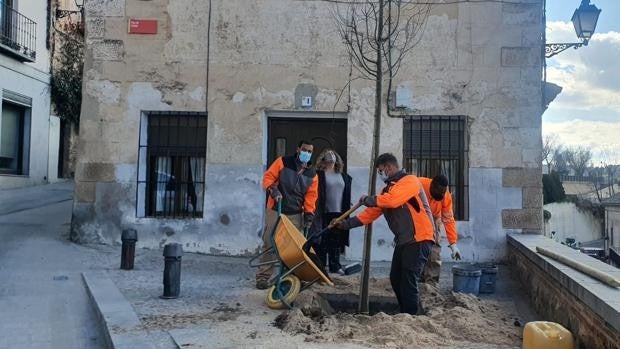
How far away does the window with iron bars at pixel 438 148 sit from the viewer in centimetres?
905

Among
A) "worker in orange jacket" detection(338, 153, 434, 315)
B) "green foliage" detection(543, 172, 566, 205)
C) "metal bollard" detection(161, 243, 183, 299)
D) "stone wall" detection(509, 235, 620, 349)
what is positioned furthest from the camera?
"green foliage" detection(543, 172, 566, 205)

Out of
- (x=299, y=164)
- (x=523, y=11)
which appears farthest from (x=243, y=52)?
(x=523, y=11)

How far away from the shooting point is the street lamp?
10.5m

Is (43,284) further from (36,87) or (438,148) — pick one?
(36,87)

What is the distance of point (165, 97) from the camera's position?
9086 millimetres

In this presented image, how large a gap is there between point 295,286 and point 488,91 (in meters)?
5.08

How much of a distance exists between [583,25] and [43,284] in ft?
33.0

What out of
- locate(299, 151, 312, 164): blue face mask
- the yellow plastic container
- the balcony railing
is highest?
the balcony railing

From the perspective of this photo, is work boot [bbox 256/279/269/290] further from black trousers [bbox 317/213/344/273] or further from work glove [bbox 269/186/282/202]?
black trousers [bbox 317/213/344/273]

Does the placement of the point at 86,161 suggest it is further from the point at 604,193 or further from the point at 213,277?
the point at 604,193

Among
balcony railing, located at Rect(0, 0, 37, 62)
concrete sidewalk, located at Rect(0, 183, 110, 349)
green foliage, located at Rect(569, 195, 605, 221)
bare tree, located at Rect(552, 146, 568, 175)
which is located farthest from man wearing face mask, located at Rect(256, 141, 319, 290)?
bare tree, located at Rect(552, 146, 568, 175)

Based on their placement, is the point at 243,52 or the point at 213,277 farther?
the point at 243,52

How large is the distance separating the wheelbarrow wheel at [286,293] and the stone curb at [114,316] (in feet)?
4.23

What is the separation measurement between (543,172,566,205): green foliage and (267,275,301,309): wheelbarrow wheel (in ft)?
111
